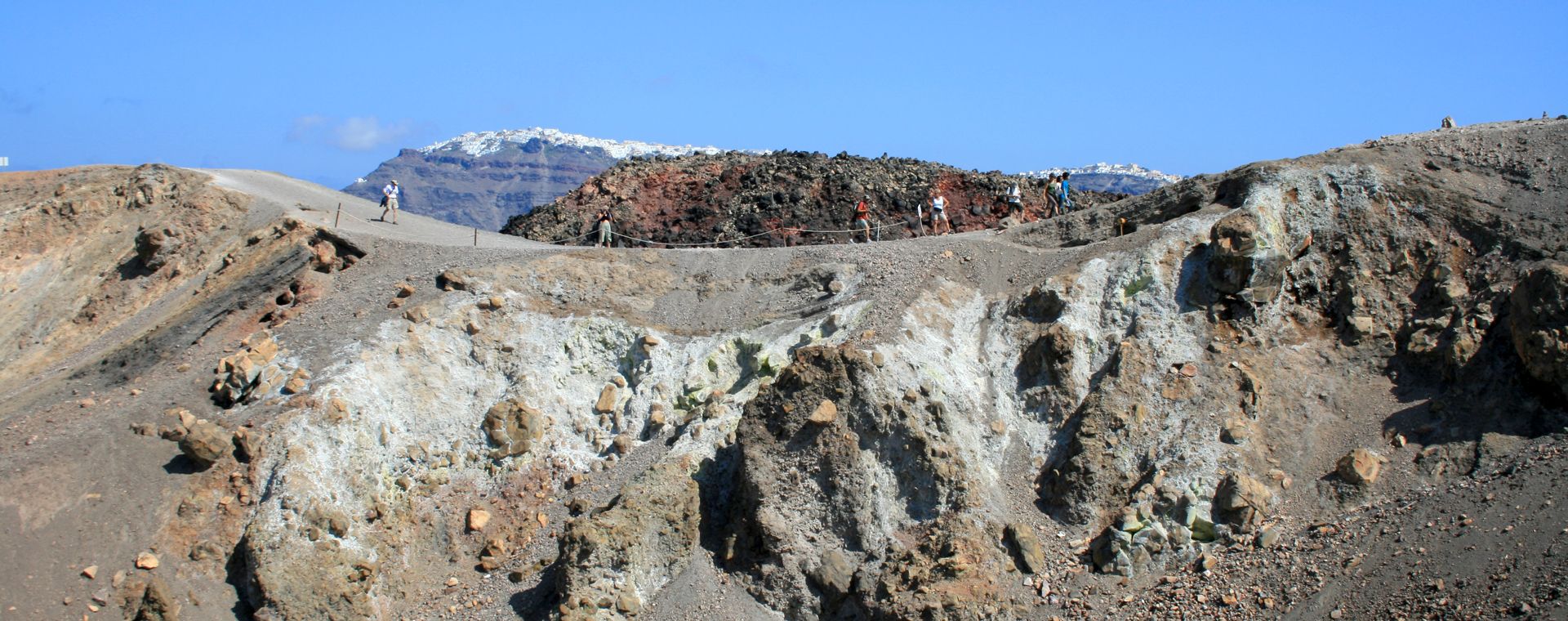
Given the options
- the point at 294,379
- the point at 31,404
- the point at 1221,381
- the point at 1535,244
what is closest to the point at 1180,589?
the point at 1221,381

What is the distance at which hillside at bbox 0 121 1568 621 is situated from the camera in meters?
19.6

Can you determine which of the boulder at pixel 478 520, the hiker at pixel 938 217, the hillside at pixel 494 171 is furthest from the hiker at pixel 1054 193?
the hillside at pixel 494 171

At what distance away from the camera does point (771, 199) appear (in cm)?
3600

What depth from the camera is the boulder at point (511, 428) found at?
22.5 meters

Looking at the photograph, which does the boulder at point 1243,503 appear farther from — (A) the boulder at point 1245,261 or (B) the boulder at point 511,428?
(B) the boulder at point 511,428

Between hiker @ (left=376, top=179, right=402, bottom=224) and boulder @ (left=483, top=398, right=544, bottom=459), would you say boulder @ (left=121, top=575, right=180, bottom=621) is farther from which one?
hiker @ (left=376, top=179, right=402, bottom=224)

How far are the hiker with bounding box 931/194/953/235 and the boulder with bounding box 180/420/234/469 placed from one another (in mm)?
17725

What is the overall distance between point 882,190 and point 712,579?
1834cm

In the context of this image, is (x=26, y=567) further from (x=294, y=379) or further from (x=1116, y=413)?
(x=1116, y=413)

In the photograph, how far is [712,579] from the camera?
67.6 feet

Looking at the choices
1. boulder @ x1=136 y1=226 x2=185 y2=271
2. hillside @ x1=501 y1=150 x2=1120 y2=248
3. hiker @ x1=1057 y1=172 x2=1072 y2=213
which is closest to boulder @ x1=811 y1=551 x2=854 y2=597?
hiker @ x1=1057 y1=172 x2=1072 y2=213

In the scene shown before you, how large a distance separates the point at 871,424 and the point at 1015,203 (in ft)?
45.8

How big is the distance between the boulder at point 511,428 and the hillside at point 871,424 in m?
0.06

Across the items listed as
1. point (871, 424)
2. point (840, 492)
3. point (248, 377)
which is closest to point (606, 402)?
point (840, 492)
